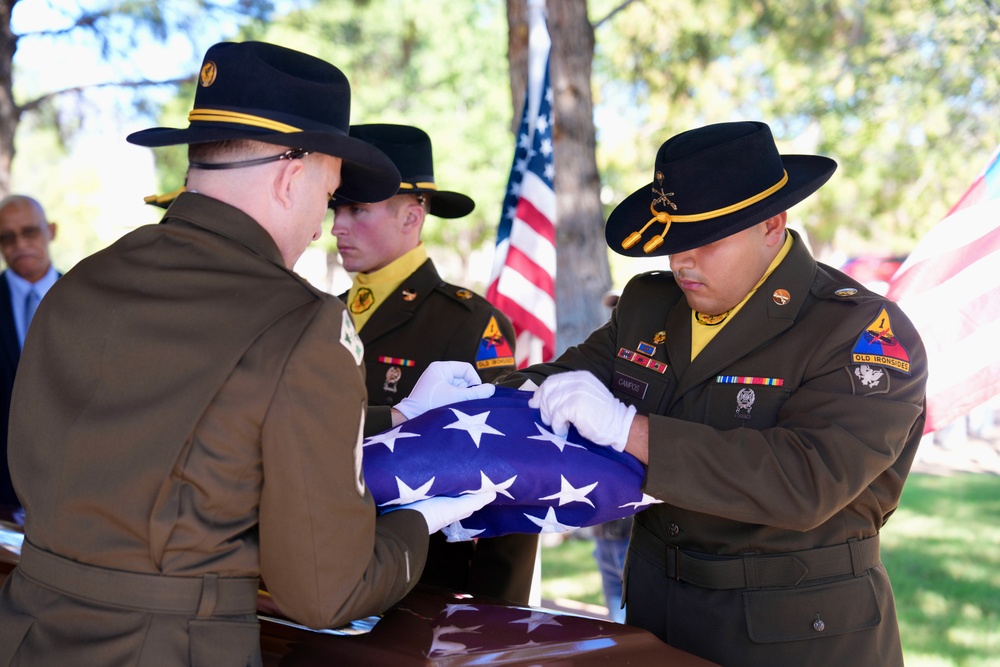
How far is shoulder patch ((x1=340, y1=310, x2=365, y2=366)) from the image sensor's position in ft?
5.43

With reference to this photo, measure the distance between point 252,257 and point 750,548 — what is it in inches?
54.1

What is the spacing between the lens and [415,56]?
19.4 meters

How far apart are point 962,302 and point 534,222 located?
7.79 ft

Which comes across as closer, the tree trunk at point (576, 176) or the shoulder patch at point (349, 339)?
the shoulder patch at point (349, 339)

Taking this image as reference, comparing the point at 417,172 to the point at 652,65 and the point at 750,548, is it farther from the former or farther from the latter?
the point at 652,65

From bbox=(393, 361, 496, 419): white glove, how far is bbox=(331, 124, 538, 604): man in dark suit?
86 centimetres

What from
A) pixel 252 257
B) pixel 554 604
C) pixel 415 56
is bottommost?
pixel 554 604

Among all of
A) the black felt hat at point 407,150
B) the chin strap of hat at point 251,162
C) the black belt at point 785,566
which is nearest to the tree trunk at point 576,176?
the black felt hat at point 407,150

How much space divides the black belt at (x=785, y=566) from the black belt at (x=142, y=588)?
1.20 meters

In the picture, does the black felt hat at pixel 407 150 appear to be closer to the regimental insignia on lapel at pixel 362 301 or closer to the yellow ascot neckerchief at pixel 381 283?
the yellow ascot neckerchief at pixel 381 283

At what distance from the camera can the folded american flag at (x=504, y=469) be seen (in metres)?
2.04

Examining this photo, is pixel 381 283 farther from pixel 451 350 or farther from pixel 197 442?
pixel 197 442

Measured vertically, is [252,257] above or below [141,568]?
above

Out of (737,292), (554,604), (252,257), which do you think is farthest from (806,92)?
(252,257)
